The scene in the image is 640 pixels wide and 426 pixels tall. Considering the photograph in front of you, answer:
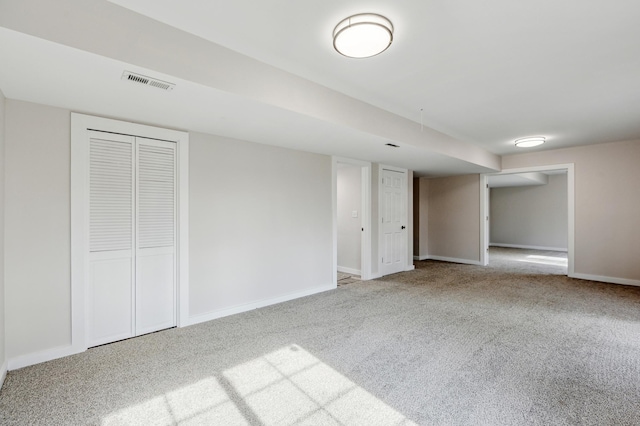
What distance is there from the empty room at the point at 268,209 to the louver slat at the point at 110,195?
0.02 meters

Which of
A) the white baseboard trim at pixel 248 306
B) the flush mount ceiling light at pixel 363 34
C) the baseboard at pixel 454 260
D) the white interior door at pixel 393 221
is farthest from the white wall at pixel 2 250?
the baseboard at pixel 454 260

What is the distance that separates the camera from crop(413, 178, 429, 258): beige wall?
8102 millimetres

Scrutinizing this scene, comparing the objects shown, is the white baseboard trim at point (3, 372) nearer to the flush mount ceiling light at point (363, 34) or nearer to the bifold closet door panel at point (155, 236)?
the bifold closet door panel at point (155, 236)

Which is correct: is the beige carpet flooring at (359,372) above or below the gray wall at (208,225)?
below

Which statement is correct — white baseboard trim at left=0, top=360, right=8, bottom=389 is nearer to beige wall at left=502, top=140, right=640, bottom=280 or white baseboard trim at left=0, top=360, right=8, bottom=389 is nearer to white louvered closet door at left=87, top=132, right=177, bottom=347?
white louvered closet door at left=87, top=132, right=177, bottom=347

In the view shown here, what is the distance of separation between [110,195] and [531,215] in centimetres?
1185

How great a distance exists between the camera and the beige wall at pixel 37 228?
2410 millimetres

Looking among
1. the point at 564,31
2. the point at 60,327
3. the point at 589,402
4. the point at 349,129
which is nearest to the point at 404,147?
the point at 349,129

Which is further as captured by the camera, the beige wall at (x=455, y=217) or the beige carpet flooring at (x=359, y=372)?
the beige wall at (x=455, y=217)

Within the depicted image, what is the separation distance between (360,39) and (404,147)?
7.90ft

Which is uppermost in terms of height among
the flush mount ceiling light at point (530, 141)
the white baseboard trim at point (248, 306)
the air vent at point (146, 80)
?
the flush mount ceiling light at point (530, 141)

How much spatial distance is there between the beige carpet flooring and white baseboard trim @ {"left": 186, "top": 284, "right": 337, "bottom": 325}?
0.37 ft

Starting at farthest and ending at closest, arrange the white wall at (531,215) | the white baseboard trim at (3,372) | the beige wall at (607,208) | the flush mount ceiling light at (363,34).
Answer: the white wall at (531,215)
the beige wall at (607,208)
the white baseboard trim at (3,372)
the flush mount ceiling light at (363,34)

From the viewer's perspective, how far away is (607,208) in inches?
209
